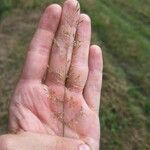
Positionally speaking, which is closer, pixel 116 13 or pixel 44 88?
pixel 44 88

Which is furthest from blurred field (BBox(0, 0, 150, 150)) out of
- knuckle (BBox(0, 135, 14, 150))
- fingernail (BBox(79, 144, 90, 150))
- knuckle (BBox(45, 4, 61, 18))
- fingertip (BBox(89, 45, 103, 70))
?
knuckle (BBox(0, 135, 14, 150))

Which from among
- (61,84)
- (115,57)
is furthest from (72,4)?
(115,57)

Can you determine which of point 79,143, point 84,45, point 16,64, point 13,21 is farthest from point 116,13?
point 79,143

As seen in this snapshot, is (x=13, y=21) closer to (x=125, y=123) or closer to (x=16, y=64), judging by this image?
(x=16, y=64)

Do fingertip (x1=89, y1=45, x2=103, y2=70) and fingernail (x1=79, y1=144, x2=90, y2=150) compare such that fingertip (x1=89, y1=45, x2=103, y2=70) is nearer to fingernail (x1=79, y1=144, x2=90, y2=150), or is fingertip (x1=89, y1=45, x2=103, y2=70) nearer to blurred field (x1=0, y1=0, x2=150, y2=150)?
fingernail (x1=79, y1=144, x2=90, y2=150)

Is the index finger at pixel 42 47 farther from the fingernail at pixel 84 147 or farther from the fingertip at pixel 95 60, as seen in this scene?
the fingernail at pixel 84 147

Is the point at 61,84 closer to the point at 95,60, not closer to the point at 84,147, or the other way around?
the point at 95,60
